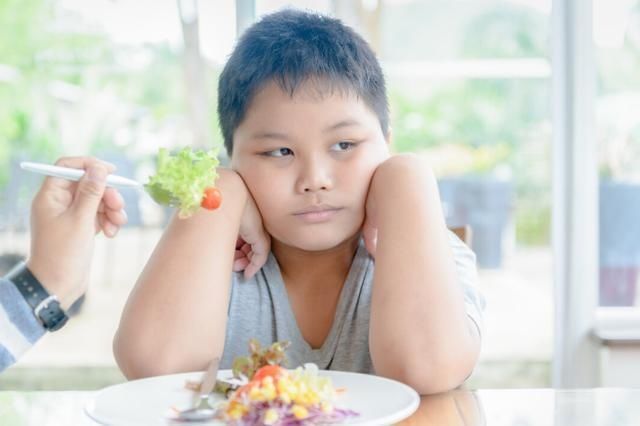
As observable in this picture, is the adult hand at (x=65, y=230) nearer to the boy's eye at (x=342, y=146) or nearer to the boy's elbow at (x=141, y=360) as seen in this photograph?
the boy's elbow at (x=141, y=360)

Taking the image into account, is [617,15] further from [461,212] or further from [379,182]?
[379,182]

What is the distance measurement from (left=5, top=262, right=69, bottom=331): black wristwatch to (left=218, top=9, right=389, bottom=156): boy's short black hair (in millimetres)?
493

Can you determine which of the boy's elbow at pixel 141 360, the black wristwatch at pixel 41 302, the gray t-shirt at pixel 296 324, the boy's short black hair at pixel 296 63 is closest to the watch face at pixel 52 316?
the black wristwatch at pixel 41 302

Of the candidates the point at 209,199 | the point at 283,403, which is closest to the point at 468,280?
the point at 209,199

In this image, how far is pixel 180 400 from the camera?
100 centimetres

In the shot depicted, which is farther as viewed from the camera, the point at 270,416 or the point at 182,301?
the point at 182,301

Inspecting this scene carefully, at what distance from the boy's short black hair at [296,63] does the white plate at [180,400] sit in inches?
19.0

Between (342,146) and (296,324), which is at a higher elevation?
(342,146)

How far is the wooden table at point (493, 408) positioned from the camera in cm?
99

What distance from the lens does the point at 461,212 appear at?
3.30m

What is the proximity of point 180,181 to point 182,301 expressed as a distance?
25 centimetres

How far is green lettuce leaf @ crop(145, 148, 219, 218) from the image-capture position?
1.07 m

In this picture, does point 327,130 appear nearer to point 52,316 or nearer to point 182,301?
point 182,301

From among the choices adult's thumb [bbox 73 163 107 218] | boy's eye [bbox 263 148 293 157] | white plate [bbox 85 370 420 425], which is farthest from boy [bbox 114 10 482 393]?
adult's thumb [bbox 73 163 107 218]
